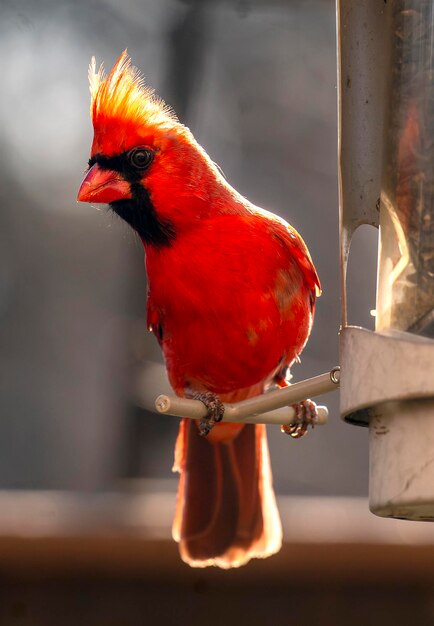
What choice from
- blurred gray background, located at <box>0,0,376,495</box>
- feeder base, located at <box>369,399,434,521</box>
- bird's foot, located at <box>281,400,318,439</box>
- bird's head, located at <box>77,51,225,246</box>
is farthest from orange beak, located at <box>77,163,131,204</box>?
blurred gray background, located at <box>0,0,376,495</box>

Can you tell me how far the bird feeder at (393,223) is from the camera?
1562 millimetres

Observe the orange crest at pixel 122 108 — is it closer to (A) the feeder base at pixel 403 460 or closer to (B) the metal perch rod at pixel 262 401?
(B) the metal perch rod at pixel 262 401

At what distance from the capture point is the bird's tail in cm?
306

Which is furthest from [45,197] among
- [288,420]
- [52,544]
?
[288,420]

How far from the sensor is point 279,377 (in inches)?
117

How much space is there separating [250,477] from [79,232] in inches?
95.9

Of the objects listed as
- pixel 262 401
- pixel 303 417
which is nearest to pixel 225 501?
pixel 303 417

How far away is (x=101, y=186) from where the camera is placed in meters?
2.63

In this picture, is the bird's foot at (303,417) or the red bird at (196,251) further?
the red bird at (196,251)

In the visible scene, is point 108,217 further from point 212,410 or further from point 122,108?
point 212,410

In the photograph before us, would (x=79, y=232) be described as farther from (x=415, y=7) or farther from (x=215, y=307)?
(x=415, y=7)

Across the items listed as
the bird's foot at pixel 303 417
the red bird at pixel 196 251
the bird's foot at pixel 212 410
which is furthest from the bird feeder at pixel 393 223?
the red bird at pixel 196 251

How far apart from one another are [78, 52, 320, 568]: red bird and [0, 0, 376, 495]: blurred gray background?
61.1 inches

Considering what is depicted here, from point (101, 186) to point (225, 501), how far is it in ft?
3.56
